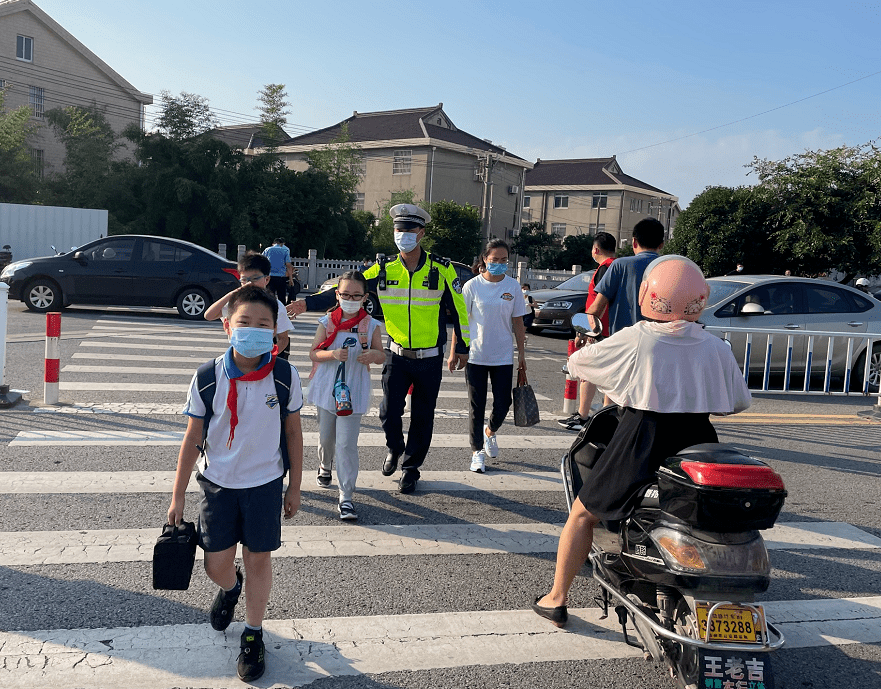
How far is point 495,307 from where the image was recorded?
667 centimetres

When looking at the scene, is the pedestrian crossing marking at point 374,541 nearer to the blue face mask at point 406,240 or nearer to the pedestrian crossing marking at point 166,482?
the pedestrian crossing marking at point 166,482

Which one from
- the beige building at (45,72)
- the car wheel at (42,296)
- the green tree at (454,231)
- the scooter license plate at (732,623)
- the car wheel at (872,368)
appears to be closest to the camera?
the scooter license plate at (732,623)

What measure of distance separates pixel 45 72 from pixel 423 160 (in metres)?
21.7

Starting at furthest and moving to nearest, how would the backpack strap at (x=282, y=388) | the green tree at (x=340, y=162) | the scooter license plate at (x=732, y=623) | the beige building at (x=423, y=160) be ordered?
the beige building at (x=423, y=160)
the green tree at (x=340, y=162)
the backpack strap at (x=282, y=388)
the scooter license plate at (x=732, y=623)

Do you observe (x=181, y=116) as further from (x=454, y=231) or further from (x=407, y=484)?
(x=407, y=484)

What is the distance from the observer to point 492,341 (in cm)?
653

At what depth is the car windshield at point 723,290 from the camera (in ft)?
36.9

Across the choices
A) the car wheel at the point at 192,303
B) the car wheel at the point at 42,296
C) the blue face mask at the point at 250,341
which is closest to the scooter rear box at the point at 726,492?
the blue face mask at the point at 250,341

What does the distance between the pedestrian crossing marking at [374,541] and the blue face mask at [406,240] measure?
Answer: 1978mm

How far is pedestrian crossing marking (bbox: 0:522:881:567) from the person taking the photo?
171 inches

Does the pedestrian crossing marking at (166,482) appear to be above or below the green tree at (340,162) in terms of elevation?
below

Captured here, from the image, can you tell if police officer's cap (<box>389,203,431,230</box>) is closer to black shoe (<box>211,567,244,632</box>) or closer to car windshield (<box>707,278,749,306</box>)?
black shoe (<box>211,567,244,632</box>)

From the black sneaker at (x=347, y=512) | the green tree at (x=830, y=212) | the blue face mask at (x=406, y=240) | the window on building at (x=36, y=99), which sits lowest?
the black sneaker at (x=347, y=512)

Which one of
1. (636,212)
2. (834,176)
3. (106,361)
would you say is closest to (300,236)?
(834,176)
